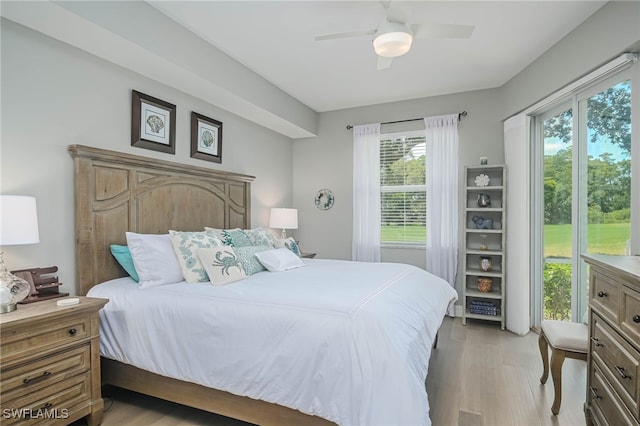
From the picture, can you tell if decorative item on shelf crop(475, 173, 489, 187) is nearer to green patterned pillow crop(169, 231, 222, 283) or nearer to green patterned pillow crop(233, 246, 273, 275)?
green patterned pillow crop(233, 246, 273, 275)

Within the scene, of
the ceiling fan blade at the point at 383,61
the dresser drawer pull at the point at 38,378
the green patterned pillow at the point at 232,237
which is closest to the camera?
the dresser drawer pull at the point at 38,378

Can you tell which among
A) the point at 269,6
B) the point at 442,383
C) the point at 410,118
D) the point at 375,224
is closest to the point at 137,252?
the point at 269,6

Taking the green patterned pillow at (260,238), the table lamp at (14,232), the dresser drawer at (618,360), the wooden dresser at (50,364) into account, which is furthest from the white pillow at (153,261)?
the dresser drawer at (618,360)

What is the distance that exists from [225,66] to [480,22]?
2187mm

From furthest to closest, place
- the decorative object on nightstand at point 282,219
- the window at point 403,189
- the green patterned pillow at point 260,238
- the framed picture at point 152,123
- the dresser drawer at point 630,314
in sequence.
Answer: the window at point 403,189 → the decorative object on nightstand at point 282,219 → the green patterned pillow at point 260,238 → the framed picture at point 152,123 → the dresser drawer at point 630,314

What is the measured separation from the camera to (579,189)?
2.99 metres

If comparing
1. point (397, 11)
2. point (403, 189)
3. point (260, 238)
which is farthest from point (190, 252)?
point (403, 189)

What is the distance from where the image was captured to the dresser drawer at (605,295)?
1594mm

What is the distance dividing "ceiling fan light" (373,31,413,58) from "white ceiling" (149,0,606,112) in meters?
0.36

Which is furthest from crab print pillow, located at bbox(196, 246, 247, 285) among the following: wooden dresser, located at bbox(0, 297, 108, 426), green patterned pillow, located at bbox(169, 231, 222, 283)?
wooden dresser, located at bbox(0, 297, 108, 426)

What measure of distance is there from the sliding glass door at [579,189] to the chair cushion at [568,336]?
66cm

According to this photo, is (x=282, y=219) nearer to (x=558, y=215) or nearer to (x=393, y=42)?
(x=393, y=42)

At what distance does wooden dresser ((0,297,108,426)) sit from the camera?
5.45ft

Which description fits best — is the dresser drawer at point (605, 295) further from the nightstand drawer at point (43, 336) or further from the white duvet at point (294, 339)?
the nightstand drawer at point (43, 336)
